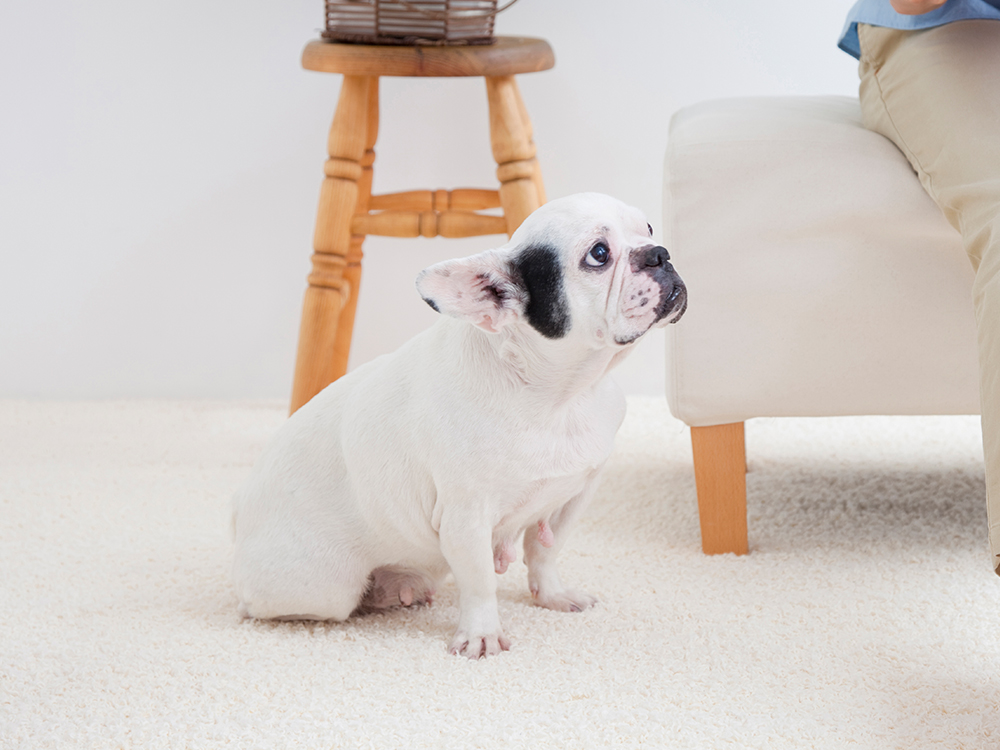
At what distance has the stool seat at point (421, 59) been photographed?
1354 millimetres

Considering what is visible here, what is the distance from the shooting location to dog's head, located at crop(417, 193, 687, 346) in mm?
760

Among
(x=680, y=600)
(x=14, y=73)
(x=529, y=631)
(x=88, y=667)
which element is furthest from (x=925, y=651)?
(x=14, y=73)

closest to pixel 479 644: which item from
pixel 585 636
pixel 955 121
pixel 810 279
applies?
pixel 585 636

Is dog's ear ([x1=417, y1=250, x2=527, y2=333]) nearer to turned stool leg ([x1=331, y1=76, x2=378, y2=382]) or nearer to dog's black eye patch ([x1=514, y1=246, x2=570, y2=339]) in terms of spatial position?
dog's black eye patch ([x1=514, y1=246, x2=570, y2=339])

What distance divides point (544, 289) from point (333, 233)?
749mm

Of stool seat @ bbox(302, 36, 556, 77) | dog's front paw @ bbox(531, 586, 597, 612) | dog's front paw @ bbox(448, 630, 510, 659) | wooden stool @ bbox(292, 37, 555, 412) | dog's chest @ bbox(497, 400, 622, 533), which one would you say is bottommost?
dog's front paw @ bbox(531, 586, 597, 612)

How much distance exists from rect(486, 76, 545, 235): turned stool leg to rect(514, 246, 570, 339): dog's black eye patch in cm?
65

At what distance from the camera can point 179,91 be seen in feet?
5.98

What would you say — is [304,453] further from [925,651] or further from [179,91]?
[179,91]

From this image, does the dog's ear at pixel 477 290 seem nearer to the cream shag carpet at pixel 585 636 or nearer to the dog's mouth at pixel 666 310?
the dog's mouth at pixel 666 310

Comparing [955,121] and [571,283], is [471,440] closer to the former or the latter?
[571,283]

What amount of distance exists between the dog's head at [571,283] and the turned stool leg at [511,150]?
0.65 meters

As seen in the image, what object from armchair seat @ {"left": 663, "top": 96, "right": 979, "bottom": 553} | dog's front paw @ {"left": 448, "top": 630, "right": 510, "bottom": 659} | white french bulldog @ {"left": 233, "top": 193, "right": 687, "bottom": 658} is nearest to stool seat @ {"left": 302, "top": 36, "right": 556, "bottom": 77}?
armchair seat @ {"left": 663, "top": 96, "right": 979, "bottom": 553}

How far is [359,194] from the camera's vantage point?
5.01 feet
